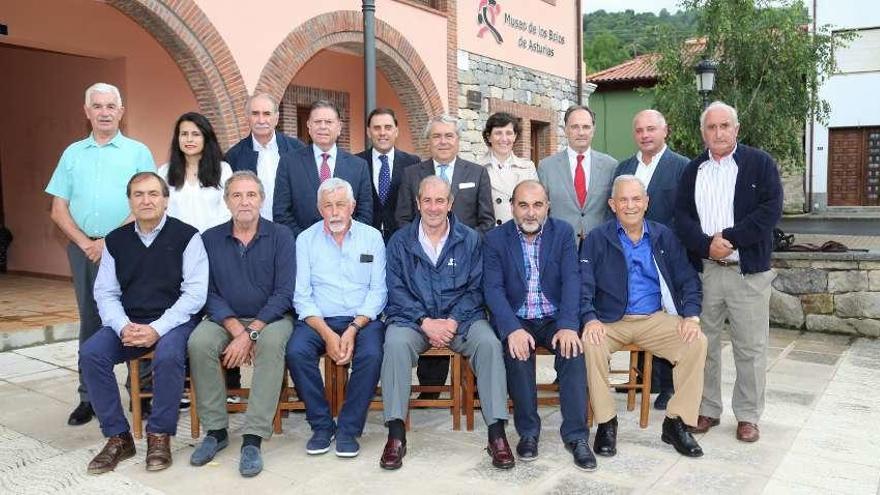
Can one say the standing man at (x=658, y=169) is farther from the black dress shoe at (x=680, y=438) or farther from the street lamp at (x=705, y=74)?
the street lamp at (x=705, y=74)

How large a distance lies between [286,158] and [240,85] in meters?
3.19

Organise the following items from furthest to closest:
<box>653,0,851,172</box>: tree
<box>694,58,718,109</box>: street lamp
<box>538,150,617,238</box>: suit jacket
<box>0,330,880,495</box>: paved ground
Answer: <box>653,0,851,172</box>: tree, <box>694,58,718,109</box>: street lamp, <box>538,150,617,238</box>: suit jacket, <box>0,330,880,495</box>: paved ground

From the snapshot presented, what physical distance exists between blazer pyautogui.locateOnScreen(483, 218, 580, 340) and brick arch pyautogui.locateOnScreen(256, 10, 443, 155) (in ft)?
14.4

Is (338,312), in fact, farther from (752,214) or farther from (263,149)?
(752,214)

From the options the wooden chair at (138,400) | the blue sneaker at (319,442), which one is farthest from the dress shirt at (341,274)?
the wooden chair at (138,400)

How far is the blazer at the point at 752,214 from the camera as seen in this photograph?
3.48 m

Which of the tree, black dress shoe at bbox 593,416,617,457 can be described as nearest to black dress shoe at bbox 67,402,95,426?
black dress shoe at bbox 593,416,617,457

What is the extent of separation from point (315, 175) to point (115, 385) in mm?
1562

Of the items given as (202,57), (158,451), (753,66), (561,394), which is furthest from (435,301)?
(753,66)

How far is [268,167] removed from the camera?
13.9ft

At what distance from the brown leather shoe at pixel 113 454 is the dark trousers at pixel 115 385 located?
36mm

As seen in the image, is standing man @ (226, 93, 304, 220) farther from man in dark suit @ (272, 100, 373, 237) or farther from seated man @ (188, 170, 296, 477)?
seated man @ (188, 170, 296, 477)

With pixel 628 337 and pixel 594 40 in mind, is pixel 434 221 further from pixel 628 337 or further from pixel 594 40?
pixel 594 40

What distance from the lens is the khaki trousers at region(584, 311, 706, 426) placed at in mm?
3430
